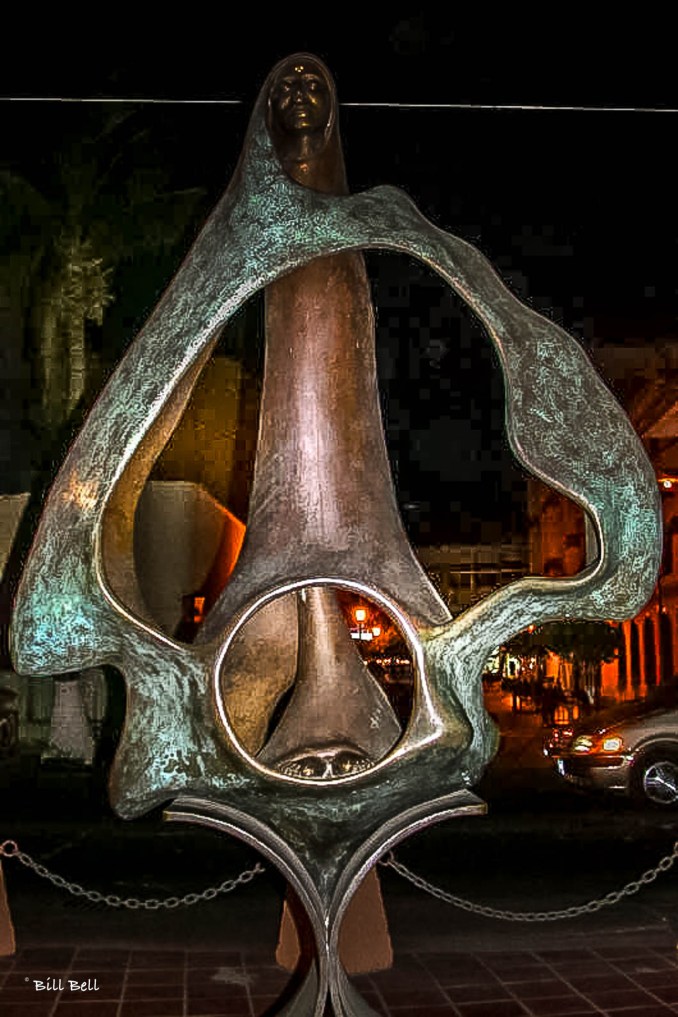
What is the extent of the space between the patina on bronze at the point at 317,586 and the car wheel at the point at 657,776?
6.08 meters

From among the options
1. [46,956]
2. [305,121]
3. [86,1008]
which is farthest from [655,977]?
[305,121]

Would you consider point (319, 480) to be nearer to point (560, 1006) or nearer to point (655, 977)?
point (560, 1006)

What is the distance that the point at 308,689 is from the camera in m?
4.95

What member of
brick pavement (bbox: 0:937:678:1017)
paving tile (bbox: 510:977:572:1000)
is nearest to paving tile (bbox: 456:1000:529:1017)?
brick pavement (bbox: 0:937:678:1017)

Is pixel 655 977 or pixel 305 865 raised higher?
pixel 305 865

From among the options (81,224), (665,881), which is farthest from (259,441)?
(81,224)

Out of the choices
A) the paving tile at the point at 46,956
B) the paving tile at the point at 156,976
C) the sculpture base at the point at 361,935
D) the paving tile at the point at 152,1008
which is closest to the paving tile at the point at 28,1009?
the paving tile at the point at 152,1008

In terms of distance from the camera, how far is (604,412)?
4180mm

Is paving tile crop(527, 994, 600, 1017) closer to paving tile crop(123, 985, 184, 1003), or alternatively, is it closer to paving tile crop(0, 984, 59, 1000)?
paving tile crop(123, 985, 184, 1003)

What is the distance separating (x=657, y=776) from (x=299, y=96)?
7.11 m

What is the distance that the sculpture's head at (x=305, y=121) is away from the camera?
460 centimetres

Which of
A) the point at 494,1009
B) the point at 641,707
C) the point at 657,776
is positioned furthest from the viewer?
the point at 641,707

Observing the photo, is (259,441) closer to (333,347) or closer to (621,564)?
(333,347)

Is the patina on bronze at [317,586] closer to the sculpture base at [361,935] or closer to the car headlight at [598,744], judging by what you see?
the sculpture base at [361,935]
